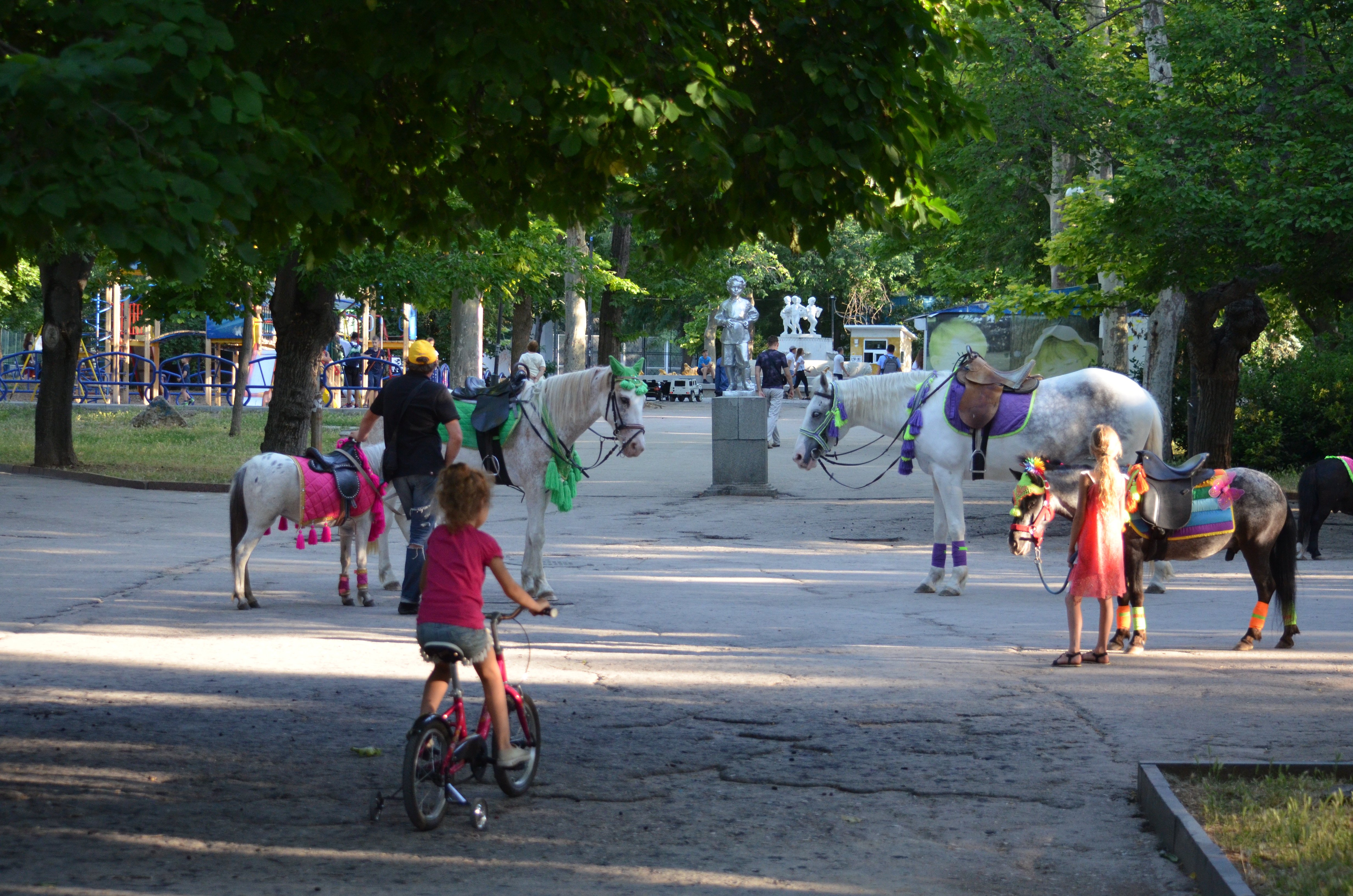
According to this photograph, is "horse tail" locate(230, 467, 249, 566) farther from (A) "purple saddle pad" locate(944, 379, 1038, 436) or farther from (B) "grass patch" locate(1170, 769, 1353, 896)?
(B) "grass patch" locate(1170, 769, 1353, 896)

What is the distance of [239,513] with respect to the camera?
10.6 m

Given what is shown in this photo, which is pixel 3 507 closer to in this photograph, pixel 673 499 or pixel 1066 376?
pixel 673 499

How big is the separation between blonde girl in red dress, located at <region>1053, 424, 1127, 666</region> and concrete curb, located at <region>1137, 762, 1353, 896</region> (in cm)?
225

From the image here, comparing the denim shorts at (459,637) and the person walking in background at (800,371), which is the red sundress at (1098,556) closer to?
the denim shorts at (459,637)

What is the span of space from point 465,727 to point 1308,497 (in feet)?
35.0

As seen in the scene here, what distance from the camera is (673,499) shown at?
19.9 metres

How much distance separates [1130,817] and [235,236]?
4.25 metres

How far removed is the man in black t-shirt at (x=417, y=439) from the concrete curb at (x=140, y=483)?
1044 centimetres

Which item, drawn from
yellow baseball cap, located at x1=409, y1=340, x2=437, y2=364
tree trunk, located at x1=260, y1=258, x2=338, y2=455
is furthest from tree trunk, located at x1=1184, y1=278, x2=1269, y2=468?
tree trunk, located at x1=260, y1=258, x2=338, y2=455

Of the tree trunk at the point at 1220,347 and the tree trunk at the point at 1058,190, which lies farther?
the tree trunk at the point at 1058,190

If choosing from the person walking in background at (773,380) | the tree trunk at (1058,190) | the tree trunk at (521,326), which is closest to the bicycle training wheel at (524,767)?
the person walking in background at (773,380)

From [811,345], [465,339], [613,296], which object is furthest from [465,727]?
[811,345]

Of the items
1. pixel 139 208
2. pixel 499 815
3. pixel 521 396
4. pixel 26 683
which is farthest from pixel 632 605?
pixel 139 208

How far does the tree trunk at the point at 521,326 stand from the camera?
148ft
